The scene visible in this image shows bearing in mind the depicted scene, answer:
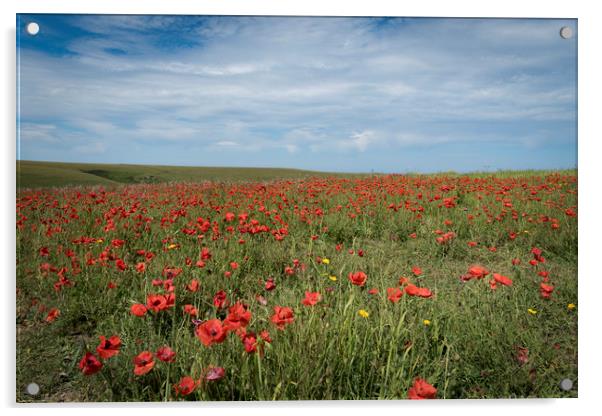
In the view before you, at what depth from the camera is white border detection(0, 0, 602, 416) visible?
2.57m

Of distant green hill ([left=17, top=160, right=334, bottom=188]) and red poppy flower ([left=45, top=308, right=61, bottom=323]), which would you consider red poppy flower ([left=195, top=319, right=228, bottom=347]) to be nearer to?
red poppy flower ([left=45, top=308, right=61, bottom=323])

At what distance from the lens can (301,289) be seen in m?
2.51

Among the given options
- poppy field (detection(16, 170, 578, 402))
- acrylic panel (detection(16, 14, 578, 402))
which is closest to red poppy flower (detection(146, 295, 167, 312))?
poppy field (detection(16, 170, 578, 402))

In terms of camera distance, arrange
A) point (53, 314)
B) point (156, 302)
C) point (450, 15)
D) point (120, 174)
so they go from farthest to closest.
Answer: point (120, 174)
point (450, 15)
point (53, 314)
point (156, 302)

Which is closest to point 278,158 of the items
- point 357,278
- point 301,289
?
point 301,289

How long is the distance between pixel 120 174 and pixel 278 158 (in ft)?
3.54

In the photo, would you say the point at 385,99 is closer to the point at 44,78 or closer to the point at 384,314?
the point at 384,314

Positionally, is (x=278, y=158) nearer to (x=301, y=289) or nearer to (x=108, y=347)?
(x=301, y=289)

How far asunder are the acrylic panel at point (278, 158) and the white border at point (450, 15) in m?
0.08

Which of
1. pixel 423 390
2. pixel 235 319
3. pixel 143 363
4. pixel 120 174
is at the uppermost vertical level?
pixel 120 174

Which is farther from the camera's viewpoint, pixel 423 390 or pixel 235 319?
pixel 423 390
